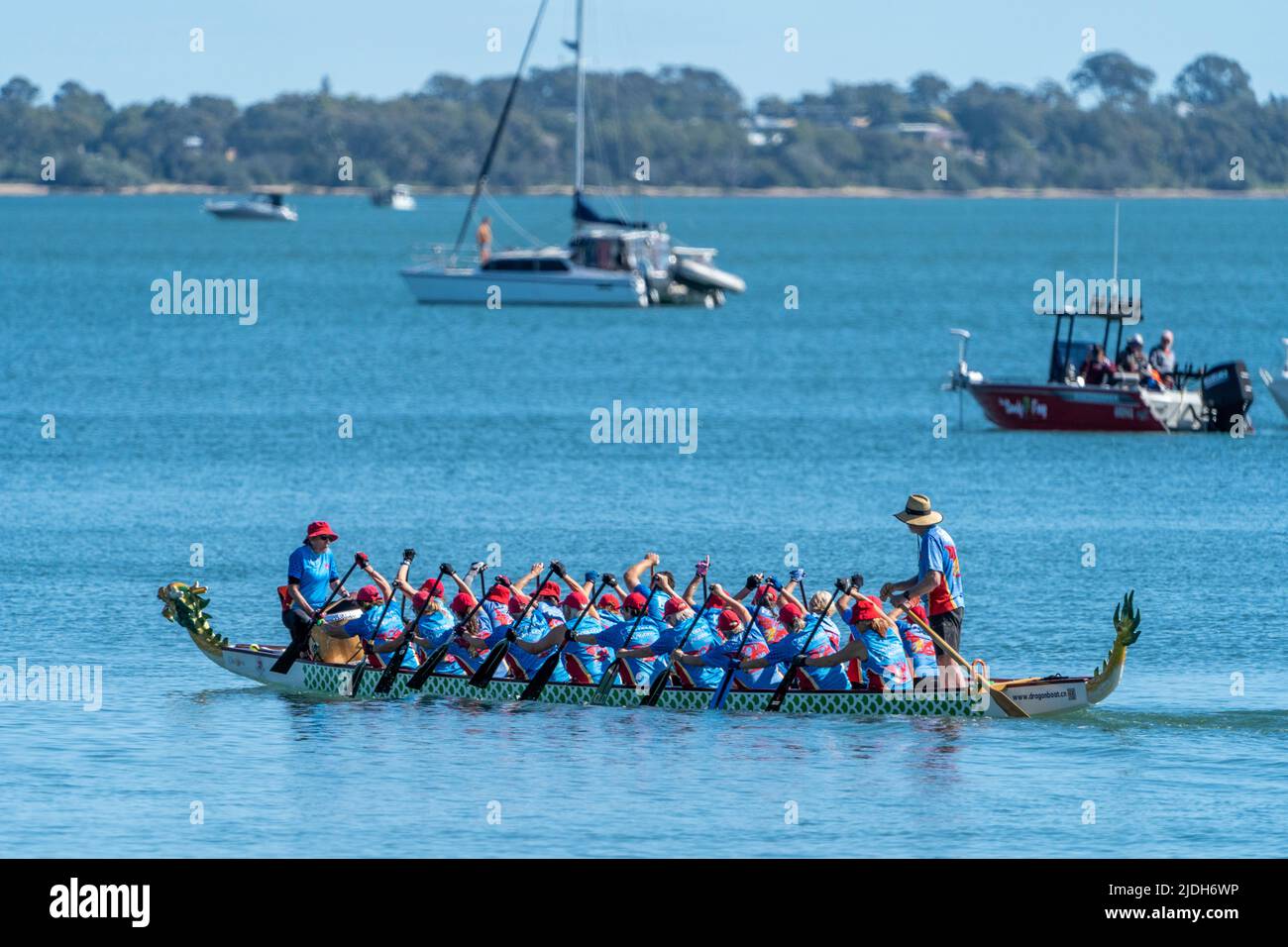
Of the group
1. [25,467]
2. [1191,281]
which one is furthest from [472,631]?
[1191,281]

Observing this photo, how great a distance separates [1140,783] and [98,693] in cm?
1248

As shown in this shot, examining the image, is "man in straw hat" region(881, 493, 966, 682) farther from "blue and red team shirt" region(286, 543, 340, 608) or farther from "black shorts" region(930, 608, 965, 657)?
"blue and red team shirt" region(286, 543, 340, 608)

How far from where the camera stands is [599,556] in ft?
124

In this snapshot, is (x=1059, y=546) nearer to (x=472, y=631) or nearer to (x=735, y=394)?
(x=472, y=631)

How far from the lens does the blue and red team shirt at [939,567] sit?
25844 mm

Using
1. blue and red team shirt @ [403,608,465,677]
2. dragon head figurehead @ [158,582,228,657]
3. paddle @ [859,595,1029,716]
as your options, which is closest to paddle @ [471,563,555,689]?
blue and red team shirt @ [403,608,465,677]

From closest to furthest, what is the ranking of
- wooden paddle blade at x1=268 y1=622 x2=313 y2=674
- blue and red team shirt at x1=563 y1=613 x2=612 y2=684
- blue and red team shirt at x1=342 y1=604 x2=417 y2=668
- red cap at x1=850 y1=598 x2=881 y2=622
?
red cap at x1=850 y1=598 x2=881 y2=622 → blue and red team shirt at x1=563 y1=613 x2=612 y2=684 → blue and red team shirt at x1=342 y1=604 x2=417 y2=668 → wooden paddle blade at x1=268 y1=622 x2=313 y2=674

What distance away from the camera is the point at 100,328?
285ft

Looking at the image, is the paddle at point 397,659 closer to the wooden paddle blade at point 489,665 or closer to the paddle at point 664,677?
the wooden paddle blade at point 489,665

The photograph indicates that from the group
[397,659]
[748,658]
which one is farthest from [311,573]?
[748,658]

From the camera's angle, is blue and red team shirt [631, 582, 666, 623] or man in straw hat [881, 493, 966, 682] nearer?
man in straw hat [881, 493, 966, 682]

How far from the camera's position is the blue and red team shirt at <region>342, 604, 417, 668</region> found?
1099 inches

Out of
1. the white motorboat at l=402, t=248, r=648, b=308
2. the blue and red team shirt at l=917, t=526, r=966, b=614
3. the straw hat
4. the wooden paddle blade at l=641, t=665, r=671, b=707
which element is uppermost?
the white motorboat at l=402, t=248, r=648, b=308

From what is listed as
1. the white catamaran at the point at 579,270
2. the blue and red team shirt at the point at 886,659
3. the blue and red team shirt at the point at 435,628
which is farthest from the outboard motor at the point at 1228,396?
the white catamaran at the point at 579,270
